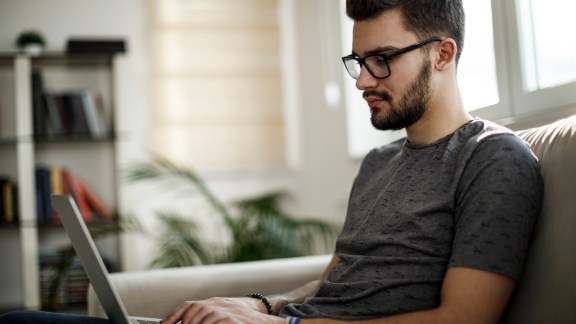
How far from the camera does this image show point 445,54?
1.40 m

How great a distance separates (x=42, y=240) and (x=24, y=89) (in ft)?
3.03

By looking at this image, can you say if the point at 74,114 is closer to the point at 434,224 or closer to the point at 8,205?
the point at 8,205

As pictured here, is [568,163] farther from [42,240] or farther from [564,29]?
[42,240]

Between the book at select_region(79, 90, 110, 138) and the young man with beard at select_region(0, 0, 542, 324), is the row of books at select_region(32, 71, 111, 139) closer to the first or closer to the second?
the book at select_region(79, 90, 110, 138)

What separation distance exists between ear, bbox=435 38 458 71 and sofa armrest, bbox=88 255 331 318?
0.73 meters

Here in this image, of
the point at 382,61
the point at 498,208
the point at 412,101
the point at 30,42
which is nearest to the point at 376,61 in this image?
the point at 382,61

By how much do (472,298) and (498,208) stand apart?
16cm

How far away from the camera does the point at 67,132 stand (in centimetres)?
382

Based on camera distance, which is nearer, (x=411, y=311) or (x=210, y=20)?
(x=411, y=311)

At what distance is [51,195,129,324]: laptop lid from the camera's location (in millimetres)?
1104

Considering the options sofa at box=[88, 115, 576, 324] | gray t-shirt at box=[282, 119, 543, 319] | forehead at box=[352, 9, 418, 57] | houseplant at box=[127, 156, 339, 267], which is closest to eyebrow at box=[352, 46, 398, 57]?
forehead at box=[352, 9, 418, 57]

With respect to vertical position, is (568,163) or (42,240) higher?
(568,163)

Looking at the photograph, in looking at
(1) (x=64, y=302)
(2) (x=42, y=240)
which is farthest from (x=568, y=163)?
(2) (x=42, y=240)

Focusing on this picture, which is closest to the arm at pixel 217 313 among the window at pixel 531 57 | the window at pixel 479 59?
the window at pixel 531 57
